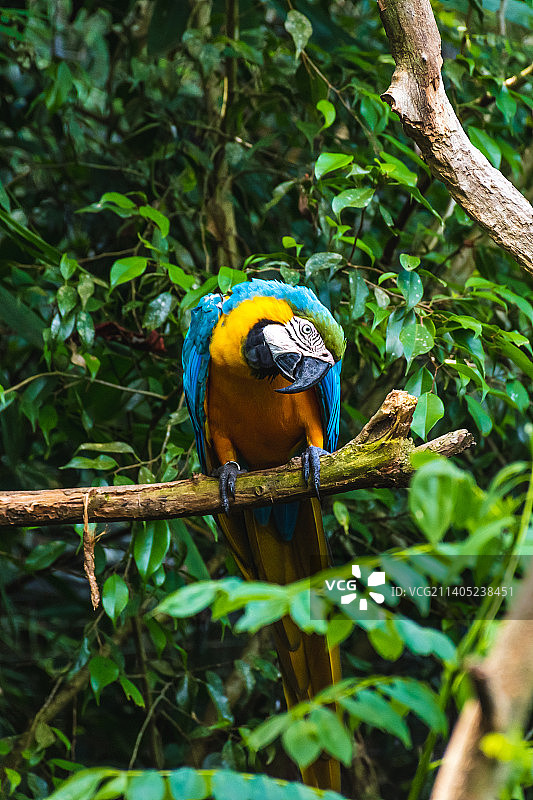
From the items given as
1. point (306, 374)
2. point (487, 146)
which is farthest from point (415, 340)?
point (487, 146)

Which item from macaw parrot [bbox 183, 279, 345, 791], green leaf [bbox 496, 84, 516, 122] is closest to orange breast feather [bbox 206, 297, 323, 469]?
Result: macaw parrot [bbox 183, 279, 345, 791]

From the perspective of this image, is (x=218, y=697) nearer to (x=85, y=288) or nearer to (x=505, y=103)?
(x=85, y=288)

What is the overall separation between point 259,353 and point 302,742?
3.65 feet

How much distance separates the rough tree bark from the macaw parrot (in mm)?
435

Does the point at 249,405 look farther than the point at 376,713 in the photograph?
Yes

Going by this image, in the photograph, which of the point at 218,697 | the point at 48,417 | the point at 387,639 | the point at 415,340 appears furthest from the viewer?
the point at 218,697

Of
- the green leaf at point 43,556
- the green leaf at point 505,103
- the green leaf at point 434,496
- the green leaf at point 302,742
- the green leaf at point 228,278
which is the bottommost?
the green leaf at point 43,556

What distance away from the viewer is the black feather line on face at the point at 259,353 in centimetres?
156

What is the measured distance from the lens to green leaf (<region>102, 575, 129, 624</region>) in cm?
148

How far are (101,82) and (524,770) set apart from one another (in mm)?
2897

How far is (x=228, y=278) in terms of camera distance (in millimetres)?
1545

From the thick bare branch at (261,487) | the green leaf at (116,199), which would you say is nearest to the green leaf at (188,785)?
the thick bare branch at (261,487)

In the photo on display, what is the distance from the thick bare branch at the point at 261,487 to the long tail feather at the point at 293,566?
0.35 m

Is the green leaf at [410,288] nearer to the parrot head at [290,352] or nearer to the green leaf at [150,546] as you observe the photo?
the parrot head at [290,352]
